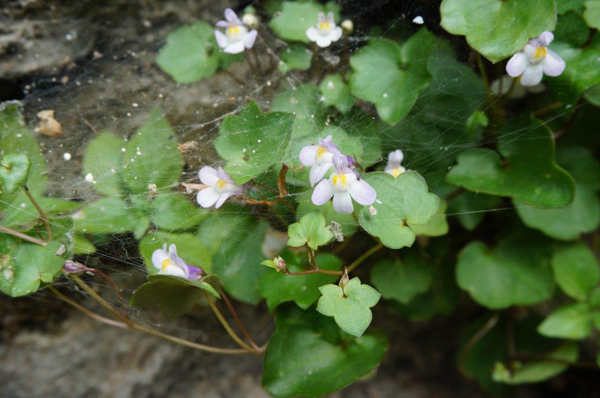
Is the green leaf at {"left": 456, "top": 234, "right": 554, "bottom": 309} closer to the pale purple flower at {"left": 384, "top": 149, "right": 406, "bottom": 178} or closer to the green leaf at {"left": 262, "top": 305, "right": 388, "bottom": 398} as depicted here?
the green leaf at {"left": 262, "top": 305, "right": 388, "bottom": 398}

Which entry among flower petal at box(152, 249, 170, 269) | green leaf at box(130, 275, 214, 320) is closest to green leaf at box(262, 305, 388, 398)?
green leaf at box(130, 275, 214, 320)

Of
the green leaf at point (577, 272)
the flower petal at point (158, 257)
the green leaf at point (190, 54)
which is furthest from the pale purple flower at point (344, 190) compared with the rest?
the green leaf at point (577, 272)

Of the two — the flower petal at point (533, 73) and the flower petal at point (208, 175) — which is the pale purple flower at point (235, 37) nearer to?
the flower petal at point (208, 175)

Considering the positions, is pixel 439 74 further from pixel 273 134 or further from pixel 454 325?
pixel 454 325

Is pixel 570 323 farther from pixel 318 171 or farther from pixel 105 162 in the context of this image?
pixel 105 162

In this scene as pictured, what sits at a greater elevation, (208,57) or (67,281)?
(208,57)

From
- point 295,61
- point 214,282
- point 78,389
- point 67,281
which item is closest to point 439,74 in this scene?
point 295,61
